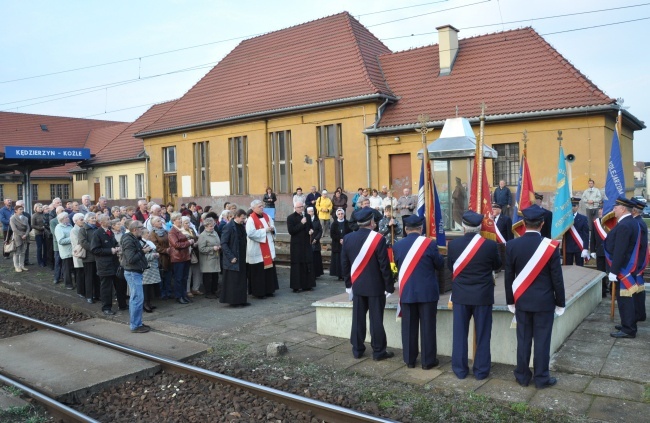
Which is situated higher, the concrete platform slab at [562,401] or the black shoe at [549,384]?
the black shoe at [549,384]

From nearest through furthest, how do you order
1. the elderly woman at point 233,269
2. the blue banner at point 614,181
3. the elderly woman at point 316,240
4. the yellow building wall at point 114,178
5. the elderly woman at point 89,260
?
the blue banner at point 614,181
the elderly woman at point 233,269
the elderly woman at point 89,260
the elderly woman at point 316,240
the yellow building wall at point 114,178

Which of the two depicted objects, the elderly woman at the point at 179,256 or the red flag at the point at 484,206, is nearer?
the red flag at the point at 484,206

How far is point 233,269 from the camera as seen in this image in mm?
11250

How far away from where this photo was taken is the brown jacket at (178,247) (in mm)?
11711

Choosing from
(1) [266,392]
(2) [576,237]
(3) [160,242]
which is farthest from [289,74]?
(1) [266,392]

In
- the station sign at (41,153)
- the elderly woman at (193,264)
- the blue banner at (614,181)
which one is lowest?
the elderly woman at (193,264)

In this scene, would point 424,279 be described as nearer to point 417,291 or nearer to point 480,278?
point 417,291

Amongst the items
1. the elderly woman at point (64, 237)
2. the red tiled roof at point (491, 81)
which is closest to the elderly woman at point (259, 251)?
the elderly woman at point (64, 237)

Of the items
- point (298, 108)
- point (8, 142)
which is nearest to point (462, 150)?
point (298, 108)

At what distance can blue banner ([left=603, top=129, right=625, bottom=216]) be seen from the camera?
988 cm

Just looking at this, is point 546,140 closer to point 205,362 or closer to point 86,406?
point 205,362

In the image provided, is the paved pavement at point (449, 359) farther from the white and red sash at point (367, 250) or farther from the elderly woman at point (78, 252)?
the white and red sash at point (367, 250)

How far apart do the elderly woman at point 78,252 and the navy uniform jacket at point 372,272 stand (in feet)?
21.0

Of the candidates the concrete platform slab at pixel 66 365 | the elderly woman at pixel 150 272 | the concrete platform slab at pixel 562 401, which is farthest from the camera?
the elderly woman at pixel 150 272
